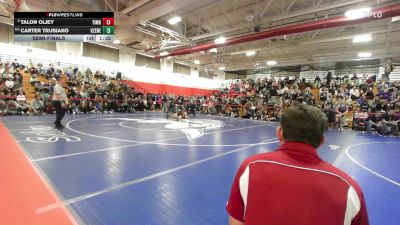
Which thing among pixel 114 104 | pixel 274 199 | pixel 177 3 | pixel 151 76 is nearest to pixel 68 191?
pixel 274 199

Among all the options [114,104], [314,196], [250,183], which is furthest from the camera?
[114,104]

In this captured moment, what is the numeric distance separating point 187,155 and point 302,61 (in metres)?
20.5

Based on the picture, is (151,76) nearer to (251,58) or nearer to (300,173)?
(251,58)

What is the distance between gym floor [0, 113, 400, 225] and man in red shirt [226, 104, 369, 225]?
62.1 inches

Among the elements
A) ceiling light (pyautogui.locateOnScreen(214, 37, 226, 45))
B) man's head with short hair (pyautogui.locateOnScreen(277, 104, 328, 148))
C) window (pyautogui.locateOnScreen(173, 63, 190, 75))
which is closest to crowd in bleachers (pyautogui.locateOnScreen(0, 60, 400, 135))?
ceiling light (pyautogui.locateOnScreen(214, 37, 226, 45))

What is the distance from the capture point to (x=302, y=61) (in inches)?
872

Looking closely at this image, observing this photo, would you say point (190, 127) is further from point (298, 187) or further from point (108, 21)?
point (298, 187)

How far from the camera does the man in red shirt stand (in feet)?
3.07

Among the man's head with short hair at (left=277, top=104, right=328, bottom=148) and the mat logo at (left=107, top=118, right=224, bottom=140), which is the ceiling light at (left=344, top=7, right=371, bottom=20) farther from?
the man's head with short hair at (left=277, top=104, right=328, bottom=148)

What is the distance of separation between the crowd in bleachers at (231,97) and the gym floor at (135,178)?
5.09 meters

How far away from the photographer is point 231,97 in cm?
2081
